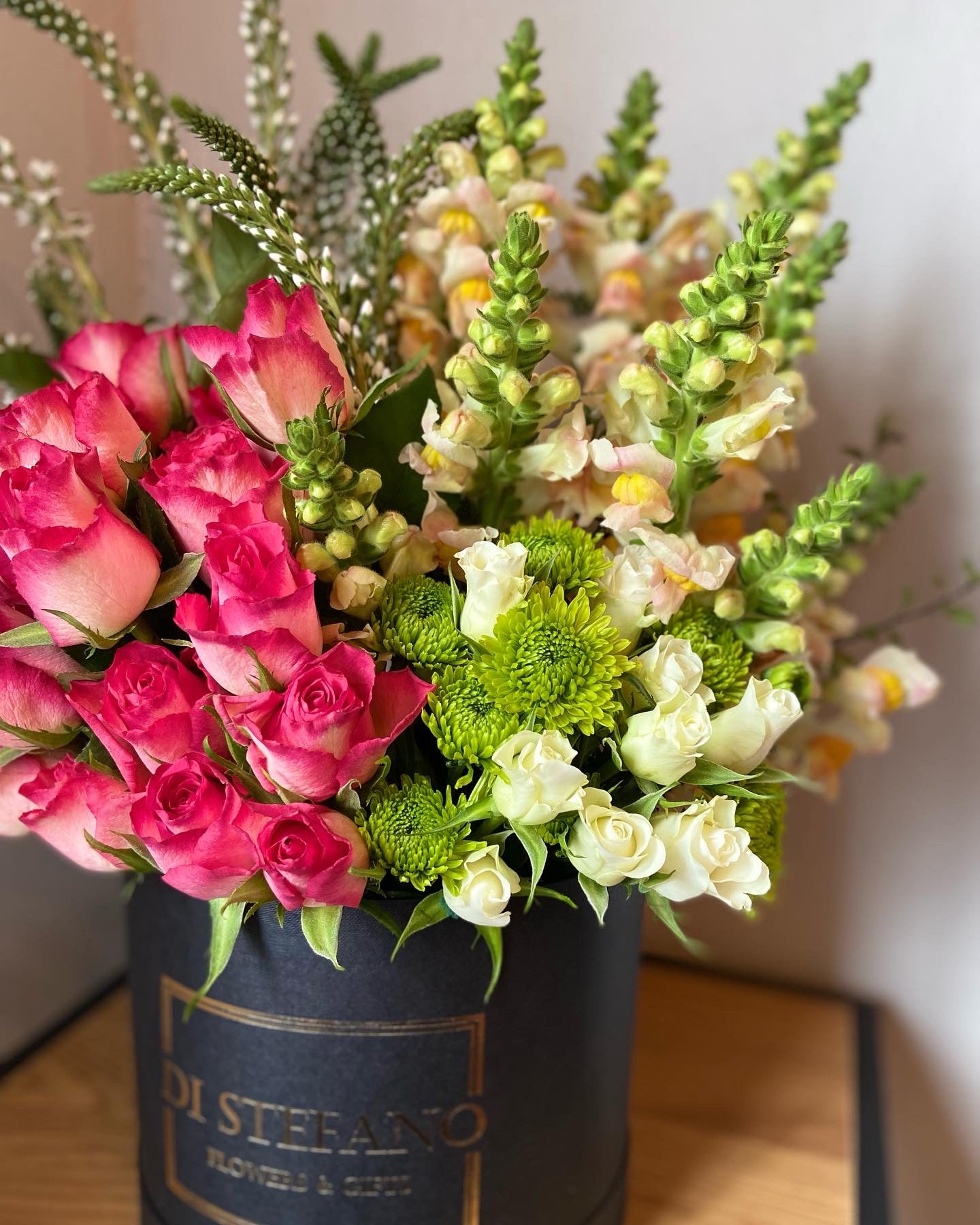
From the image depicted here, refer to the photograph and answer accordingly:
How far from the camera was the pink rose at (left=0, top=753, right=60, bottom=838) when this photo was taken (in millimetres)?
494

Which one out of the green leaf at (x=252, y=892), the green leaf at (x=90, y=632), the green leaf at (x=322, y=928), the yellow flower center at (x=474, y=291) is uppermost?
the yellow flower center at (x=474, y=291)

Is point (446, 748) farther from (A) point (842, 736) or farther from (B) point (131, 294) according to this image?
(B) point (131, 294)

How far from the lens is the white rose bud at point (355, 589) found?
1.51ft

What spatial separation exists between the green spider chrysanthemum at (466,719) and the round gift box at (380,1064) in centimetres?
8

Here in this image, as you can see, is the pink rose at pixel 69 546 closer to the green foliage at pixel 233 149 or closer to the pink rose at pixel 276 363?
the pink rose at pixel 276 363

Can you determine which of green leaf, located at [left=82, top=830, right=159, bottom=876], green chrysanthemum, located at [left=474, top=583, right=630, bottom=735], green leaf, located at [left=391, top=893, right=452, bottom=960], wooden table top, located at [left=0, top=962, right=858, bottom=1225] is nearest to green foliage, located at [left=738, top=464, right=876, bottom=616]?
green chrysanthemum, located at [left=474, top=583, right=630, bottom=735]

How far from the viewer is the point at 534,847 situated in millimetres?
430

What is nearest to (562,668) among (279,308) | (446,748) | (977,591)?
(446,748)

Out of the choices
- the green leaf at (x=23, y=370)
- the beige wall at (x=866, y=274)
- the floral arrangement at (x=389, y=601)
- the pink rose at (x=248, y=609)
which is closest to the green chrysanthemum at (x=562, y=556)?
the floral arrangement at (x=389, y=601)

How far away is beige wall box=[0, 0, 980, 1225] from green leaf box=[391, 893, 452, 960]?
1.64 feet

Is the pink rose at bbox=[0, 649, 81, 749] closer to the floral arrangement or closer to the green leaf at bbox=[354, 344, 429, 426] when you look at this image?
the floral arrangement

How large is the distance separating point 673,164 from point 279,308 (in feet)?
1.62

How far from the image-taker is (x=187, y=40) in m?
0.86

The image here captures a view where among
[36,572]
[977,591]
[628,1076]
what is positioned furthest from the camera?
[977,591]
